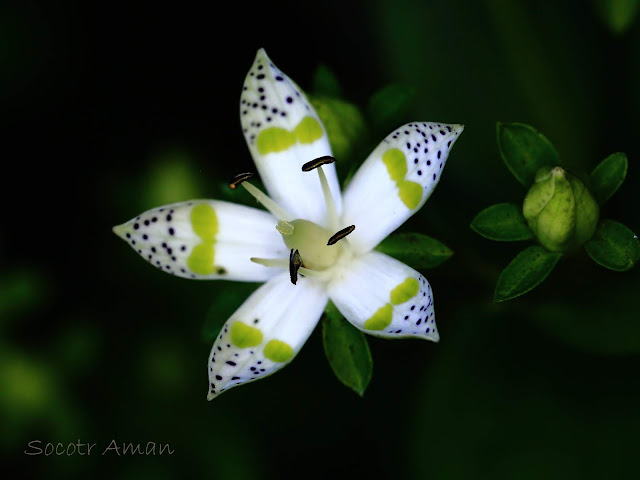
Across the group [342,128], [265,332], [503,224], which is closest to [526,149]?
[503,224]

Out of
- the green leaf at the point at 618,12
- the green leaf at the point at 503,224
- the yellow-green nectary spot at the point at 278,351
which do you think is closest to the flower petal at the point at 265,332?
the yellow-green nectary spot at the point at 278,351

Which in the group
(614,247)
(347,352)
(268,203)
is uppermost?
(268,203)

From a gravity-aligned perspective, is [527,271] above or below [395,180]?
below

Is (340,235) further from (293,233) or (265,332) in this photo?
(265,332)

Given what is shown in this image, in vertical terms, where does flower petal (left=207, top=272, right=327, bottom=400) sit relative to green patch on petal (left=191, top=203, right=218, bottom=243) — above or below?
below

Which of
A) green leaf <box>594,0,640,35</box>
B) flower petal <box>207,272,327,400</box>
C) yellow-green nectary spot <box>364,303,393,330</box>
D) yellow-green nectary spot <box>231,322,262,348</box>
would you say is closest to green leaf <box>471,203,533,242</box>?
yellow-green nectary spot <box>364,303,393,330</box>

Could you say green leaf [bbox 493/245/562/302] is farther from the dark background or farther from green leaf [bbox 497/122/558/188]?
the dark background
